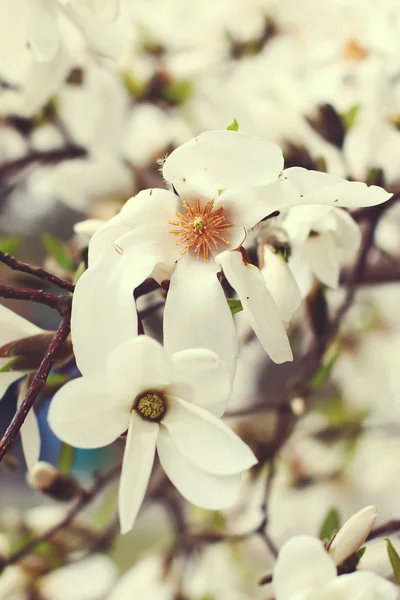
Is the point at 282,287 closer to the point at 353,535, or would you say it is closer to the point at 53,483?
the point at 353,535

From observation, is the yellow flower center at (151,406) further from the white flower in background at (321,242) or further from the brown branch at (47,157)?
the brown branch at (47,157)

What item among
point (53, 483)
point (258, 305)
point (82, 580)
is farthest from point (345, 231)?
point (82, 580)

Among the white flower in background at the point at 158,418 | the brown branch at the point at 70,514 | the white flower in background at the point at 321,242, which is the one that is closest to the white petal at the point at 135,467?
the white flower in background at the point at 158,418

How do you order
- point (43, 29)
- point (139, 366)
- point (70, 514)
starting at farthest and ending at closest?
1. point (70, 514)
2. point (43, 29)
3. point (139, 366)

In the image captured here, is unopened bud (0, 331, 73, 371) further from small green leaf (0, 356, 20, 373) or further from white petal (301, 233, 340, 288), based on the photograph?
white petal (301, 233, 340, 288)

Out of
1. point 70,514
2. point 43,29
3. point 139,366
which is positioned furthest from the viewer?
point 70,514

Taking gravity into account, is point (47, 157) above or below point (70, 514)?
above

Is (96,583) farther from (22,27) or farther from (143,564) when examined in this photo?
(22,27)

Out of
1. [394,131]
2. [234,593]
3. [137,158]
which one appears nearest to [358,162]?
[394,131]
